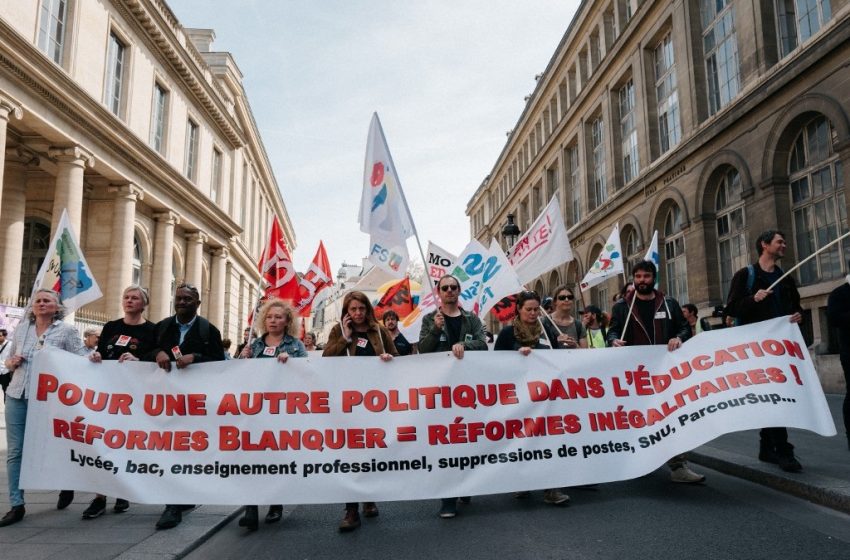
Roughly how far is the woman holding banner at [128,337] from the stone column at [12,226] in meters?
13.8

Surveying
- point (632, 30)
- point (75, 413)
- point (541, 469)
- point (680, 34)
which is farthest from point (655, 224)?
point (75, 413)

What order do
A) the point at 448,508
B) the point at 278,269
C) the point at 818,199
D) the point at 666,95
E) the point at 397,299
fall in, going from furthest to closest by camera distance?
the point at 666,95 → the point at 818,199 → the point at 397,299 → the point at 278,269 → the point at 448,508

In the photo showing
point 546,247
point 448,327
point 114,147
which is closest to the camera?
point 448,327

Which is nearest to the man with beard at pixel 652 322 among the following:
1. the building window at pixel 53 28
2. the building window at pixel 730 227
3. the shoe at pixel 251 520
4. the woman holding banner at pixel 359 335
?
the woman holding banner at pixel 359 335

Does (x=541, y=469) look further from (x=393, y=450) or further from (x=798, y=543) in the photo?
(x=798, y=543)

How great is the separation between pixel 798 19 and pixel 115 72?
22740 mm

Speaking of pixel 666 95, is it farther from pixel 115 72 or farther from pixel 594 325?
pixel 115 72

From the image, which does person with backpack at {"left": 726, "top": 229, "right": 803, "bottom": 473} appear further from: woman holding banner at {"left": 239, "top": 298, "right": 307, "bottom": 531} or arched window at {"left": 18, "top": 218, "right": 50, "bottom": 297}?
arched window at {"left": 18, "top": 218, "right": 50, "bottom": 297}

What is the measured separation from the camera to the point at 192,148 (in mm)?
31750

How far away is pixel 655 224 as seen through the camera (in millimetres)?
23422

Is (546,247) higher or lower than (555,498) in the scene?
higher

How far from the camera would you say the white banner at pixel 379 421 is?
15.4ft

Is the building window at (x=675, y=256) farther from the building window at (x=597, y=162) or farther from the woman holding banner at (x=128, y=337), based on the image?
the woman holding banner at (x=128, y=337)

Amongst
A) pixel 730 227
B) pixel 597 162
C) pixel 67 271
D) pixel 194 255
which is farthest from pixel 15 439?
pixel 597 162
